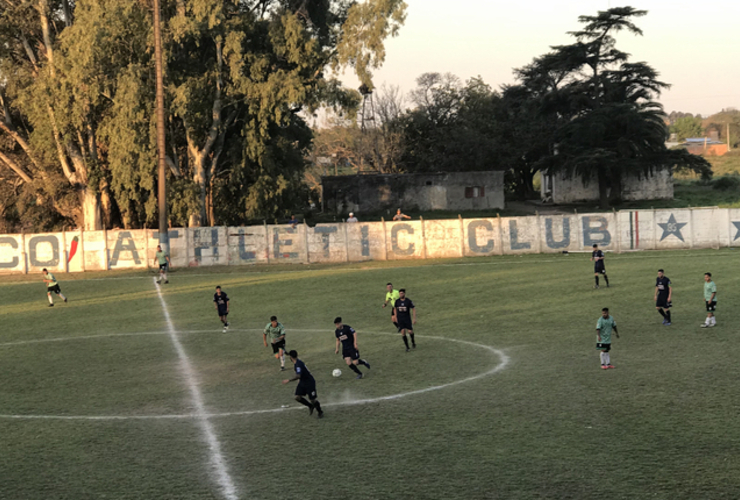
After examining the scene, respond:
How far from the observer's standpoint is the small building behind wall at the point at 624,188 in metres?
78.4

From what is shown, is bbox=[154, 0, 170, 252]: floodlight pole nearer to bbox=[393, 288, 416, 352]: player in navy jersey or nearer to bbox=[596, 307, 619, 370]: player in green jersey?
bbox=[393, 288, 416, 352]: player in navy jersey

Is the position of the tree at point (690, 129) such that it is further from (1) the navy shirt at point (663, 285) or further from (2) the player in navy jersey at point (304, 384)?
(2) the player in navy jersey at point (304, 384)

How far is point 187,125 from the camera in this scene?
55094 millimetres

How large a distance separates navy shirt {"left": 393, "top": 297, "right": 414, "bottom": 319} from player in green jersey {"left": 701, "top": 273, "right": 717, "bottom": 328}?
8.67 metres

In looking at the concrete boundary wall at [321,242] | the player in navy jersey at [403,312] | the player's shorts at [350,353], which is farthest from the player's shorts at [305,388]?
the concrete boundary wall at [321,242]

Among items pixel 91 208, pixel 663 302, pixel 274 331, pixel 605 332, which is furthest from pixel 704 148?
pixel 274 331

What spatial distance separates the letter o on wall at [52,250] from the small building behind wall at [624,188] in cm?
4906

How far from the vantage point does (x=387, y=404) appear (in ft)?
52.4

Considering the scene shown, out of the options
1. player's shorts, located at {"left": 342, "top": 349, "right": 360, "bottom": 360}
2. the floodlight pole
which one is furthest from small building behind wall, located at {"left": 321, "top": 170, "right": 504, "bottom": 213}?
player's shorts, located at {"left": 342, "top": 349, "right": 360, "bottom": 360}

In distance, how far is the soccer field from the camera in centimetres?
1150

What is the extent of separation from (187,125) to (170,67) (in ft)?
14.5

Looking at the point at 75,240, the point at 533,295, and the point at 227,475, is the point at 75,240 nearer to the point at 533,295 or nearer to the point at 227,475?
the point at 533,295

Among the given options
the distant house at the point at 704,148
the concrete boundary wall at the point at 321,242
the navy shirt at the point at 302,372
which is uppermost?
the distant house at the point at 704,148

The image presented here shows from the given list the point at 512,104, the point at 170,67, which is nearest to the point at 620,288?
the point at 170,67
